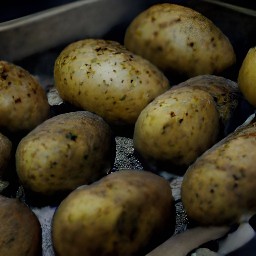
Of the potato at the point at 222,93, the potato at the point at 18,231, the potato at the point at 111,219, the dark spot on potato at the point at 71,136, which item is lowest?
the potato at the point at 18,231

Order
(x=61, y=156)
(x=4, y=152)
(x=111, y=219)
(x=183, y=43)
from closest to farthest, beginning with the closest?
(x=111, y=219) < (x=61, y=156) < (x=4, y=152) < (x=183, y=43)

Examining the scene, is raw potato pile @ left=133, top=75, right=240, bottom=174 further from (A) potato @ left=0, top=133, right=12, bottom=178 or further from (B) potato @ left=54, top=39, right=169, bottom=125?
(A) potato @ left=0, top=133, right=12, bottom=178

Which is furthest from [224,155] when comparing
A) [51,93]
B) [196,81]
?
[51,93]

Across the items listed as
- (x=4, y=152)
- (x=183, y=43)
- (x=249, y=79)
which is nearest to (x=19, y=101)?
(x=4, y=152)

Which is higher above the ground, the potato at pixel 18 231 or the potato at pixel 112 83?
the potato at pixel 112 83

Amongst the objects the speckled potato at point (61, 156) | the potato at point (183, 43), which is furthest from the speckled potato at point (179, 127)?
the potato at point (183, 43)

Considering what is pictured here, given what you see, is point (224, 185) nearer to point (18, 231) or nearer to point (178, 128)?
point (178, 128)

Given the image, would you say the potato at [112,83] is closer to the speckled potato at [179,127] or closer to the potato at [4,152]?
the speckled potato at [179,127]
